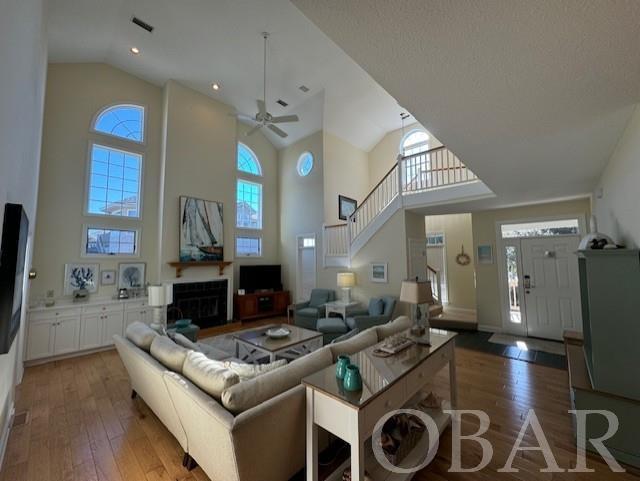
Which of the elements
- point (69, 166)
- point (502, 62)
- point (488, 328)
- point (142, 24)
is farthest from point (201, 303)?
point (502, 62)

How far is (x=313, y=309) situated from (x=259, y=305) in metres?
1.91

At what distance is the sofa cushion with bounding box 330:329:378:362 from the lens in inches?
90.0

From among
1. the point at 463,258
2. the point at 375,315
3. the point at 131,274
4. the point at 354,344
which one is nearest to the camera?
the point at 354,344

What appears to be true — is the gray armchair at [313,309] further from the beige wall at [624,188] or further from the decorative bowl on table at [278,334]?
the beige wall at [624,188]

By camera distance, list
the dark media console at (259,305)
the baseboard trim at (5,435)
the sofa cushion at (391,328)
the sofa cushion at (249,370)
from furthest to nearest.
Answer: the dark media console at (259,305) < the sofa cushion at (391,328) < the baseboard trim at (5,435) < the sofa cushion at (249,370)

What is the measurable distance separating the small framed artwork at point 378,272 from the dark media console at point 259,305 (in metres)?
2.80

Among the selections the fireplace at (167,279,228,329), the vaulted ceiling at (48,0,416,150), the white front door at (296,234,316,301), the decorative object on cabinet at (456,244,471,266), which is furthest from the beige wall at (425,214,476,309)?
the fireplace at (167,279,228,329)

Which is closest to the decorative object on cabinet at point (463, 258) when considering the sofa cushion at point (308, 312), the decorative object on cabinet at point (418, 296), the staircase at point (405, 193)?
the staircase at point (405, 193)

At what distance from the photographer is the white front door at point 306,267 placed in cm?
747

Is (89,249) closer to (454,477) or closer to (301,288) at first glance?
(301,288)

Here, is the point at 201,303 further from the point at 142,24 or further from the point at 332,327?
the point at 142,24

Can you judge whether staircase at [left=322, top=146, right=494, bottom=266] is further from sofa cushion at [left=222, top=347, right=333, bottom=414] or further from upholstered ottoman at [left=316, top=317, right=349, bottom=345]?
sofa cushion at [left=222, top=347, right=333, bottom=414]

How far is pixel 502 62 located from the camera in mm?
1345

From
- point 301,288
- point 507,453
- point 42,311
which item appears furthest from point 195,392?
point 301,288
